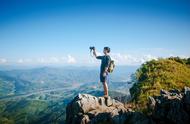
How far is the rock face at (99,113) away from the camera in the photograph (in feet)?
54.1

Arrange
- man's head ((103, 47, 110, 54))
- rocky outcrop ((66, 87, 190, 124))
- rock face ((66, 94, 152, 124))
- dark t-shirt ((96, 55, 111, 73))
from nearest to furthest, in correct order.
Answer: rocky outcrop ((66, 87, 190, 124))
rock face ((66, 94, 152, 124))
man's head ((103, 47, 110, 54))
dark t-shirt ((96, 55, 111, 73))

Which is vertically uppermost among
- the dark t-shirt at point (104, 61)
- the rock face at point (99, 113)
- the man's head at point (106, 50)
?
the man's head at point (106, 50)

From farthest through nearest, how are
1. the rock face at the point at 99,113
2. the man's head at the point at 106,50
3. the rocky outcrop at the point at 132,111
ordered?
the man's head at the point at 106,50 → the rock face at the point at 99,113 → the rocky outcrop at the point at 132,111

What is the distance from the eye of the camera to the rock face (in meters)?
16.5

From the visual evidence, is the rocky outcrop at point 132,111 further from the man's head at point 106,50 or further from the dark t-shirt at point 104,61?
the man's head at point 106,50

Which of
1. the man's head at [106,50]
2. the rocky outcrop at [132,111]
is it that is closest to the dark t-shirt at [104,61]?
the man's head at [106,50]

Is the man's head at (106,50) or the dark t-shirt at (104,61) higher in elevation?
the man's head at (106,50)

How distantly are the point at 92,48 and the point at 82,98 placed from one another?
493 cm

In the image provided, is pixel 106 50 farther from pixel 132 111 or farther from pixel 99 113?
pixel 132 111

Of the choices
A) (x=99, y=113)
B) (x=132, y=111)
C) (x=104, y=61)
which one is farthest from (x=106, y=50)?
(x=132, y=111)

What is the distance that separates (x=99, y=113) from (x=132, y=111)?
2590 mm

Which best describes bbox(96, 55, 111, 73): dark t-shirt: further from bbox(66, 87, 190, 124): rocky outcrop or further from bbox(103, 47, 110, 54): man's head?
bbox(66, 87, 190, 124): rocky outcrop

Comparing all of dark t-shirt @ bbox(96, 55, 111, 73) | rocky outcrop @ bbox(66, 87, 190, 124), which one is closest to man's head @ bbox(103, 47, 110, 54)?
dark t-shirt @ bbox(96, 55, 111, 73)

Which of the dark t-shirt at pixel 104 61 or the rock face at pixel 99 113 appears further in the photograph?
the dark t-shirt at pixel 104 61
